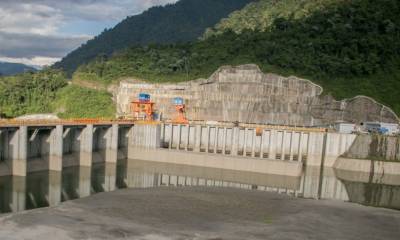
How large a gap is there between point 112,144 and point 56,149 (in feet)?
37.9

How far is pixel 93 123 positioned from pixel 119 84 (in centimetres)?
3389

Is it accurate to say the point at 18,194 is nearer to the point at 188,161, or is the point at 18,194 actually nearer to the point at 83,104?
the point at 188,161

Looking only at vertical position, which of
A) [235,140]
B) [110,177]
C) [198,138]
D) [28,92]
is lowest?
[110,177]

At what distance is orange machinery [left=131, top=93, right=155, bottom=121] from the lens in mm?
80637

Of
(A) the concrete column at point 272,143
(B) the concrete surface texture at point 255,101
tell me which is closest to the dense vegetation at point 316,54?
(B) the concrete surface texture at point 255,101

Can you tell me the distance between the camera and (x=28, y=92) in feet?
317

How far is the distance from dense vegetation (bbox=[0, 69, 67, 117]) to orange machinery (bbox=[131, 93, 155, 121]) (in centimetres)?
2534

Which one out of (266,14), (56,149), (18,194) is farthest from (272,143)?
(266,14)

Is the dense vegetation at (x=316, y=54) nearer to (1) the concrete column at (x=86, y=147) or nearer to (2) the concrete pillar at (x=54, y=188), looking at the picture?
(1) the concrete column at (x=86, y=147)

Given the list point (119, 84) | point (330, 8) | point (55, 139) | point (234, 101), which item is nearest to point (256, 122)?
point (234, 101)

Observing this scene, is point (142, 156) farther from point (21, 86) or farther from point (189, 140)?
point (21, 86)

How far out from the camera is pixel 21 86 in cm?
9681

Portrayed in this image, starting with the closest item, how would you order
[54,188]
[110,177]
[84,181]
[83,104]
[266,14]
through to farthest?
[54,188] < [84,181] < [110,177] < [83,104] < [266,14]

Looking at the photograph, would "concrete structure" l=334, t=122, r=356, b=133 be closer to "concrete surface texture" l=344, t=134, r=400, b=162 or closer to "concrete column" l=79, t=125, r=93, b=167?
"concrete surface texture" l=344, t=134, r=400, b=162
